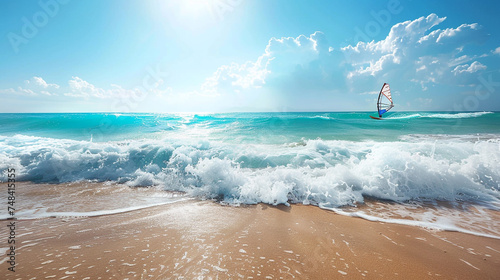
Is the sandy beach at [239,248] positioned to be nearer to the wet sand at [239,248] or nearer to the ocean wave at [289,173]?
the wet sand at [239,248]

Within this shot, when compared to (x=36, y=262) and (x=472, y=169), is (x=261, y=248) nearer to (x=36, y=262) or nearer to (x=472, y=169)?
(x=36, y=262)

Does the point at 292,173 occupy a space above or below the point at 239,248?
above

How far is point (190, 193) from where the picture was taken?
18.4 feet

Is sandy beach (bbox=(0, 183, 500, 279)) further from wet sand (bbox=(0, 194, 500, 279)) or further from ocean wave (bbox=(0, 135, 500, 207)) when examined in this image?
ocean wave (bbox=(0, 135, 500, 207))

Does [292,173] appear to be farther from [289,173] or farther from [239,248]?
[239,248]

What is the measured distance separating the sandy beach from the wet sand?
0.05 ft

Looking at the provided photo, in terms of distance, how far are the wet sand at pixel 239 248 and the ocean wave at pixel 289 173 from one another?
1274 millimetres

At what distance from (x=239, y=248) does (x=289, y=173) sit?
3.35m

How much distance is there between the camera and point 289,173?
5.96 m

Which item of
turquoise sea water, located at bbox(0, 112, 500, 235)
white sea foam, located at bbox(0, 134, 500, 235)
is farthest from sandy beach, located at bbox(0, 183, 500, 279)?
turquoise sea water, located at bbox(0, 112, 500, 235)

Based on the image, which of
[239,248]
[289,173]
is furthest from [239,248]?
[289,173]

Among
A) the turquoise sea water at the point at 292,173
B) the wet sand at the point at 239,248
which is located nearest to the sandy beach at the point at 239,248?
the wet sand at the point at 239,248

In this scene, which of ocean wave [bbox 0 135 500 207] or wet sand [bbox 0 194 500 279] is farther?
ocean wave [bbox 0 135 500 207]

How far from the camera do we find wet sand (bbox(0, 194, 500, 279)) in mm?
2541
